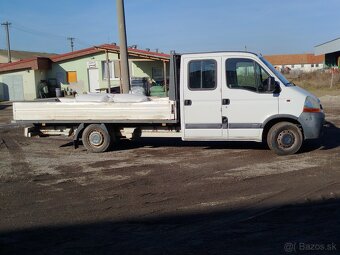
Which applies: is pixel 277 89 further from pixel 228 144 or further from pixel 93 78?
pixel 93 78

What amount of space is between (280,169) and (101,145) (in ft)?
14.5

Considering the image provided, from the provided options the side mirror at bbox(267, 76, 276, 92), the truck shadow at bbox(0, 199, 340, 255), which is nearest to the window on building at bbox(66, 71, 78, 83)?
the side mirror at bbox(267, 76, 276, 92)

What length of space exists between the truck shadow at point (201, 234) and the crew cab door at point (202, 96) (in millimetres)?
3812

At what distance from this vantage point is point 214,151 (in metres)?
10.3

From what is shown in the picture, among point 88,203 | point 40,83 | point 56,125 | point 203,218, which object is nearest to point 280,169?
point 203,218

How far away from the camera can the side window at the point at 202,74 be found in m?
9.66

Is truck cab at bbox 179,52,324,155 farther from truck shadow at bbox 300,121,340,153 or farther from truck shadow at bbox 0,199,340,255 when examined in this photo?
truck shadow at bbox 0,199,340,255

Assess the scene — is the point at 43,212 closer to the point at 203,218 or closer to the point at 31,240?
the point at 31,240

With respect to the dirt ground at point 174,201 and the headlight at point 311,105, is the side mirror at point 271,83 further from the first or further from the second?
the dirt ground at point 174,201

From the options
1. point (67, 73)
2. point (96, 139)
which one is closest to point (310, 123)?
point (96, 139)

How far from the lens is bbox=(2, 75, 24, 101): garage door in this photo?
3812 cm

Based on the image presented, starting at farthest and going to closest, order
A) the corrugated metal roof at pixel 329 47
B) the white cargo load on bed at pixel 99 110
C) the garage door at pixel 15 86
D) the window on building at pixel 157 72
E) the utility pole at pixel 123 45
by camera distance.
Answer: the corrugated metal roof at pixel 329 47
the garage door at pixel 15 86
the window on building at pixel 157 72
the utility pole at pixel 123 45
the white cargo load on bed at pixel 99 110

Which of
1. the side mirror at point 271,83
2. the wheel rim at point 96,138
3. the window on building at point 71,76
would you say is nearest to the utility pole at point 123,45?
the wheel rim at point 96,138

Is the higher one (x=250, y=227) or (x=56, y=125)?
(x=56, y=125)
